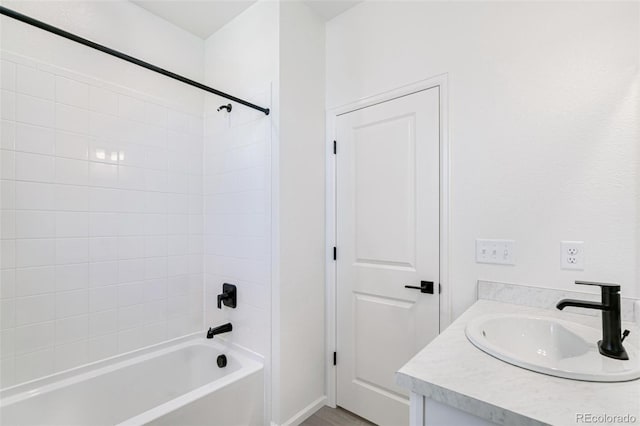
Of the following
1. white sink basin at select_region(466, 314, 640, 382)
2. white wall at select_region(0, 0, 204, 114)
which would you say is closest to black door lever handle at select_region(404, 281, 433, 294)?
white sink basin at select_region(466, 314, 640, 382)

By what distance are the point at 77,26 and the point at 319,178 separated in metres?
1.71

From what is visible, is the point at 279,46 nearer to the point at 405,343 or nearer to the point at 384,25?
the point at 384,25

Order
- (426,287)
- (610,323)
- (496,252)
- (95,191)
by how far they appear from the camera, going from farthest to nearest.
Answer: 1. (95,191)
2. (426,287)
3. (496,252)
4. (610,323)

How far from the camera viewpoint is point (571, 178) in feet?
4.42

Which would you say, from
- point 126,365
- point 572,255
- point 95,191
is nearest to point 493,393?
point 572,255

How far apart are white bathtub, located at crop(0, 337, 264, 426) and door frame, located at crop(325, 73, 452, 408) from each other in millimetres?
536

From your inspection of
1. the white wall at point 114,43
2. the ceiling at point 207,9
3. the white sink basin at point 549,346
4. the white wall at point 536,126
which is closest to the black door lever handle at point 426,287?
the white wall at point 536,126

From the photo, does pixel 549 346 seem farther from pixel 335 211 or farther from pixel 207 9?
pixel 207 9

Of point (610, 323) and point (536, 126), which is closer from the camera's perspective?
point (610, 323)

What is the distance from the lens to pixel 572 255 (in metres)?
1.34

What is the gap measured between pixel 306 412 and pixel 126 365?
1176 mm

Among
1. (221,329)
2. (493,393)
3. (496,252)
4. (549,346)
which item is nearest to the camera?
(493,393)

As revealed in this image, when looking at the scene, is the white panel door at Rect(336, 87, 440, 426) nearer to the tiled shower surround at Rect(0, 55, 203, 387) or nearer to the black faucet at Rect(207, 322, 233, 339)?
the black faucet at Rect(207, 322, 233, 339)

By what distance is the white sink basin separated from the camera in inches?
31.7
